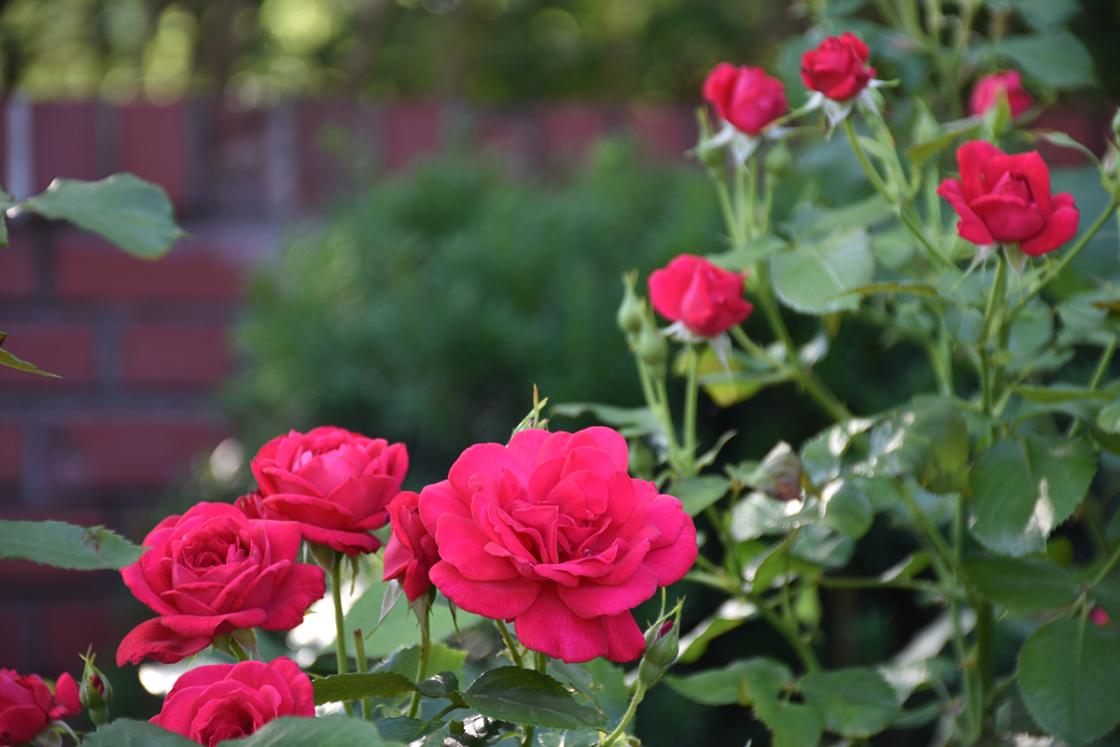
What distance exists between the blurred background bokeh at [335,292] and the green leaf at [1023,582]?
0.32 m

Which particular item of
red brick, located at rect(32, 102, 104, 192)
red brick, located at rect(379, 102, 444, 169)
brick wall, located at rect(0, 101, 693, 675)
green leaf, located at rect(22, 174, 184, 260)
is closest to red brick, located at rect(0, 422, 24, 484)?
brick wall, located at rect(0, 101, 693, 675)

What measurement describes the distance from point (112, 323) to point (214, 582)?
3.65 ft

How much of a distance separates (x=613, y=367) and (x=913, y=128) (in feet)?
0.89

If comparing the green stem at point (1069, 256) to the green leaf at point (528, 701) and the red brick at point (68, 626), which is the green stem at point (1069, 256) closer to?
the green leaf at point (528, 701)

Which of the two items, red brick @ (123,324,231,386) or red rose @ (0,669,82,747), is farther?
red brick @ (123,324,231,386)

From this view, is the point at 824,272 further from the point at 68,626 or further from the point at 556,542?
the point at 68,626

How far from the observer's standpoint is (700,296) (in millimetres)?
515

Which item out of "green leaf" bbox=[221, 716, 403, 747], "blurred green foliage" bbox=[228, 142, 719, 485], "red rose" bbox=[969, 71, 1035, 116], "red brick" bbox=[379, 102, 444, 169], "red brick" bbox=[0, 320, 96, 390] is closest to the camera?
"green leaf" bbox=[221, 716, 403, 747]

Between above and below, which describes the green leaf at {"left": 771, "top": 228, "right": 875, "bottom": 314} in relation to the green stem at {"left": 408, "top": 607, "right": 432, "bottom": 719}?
above

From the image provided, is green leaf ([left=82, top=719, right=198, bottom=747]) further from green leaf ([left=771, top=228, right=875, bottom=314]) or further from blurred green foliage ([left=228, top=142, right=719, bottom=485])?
blurred green foliage ([left=228, top=142, right=719, bottom=485])

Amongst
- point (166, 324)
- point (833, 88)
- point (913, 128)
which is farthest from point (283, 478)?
point (166, 324)

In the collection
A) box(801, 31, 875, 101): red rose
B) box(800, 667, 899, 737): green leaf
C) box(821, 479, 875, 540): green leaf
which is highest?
box(801, 31, 875, 101): red rose

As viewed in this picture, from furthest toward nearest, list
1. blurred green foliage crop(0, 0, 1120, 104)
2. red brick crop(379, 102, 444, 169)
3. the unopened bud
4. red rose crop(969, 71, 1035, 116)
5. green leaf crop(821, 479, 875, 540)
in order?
blurred green foliage crop(0, 0, 1120, 104)
red brick crop(379, 102, 444, 169)
red rose crop(969, 71, 1035, 116)
green leaf crop(821, 479, 875, 540)
the unopened bud

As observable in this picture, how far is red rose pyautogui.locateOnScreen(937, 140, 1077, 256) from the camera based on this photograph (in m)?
0.45
